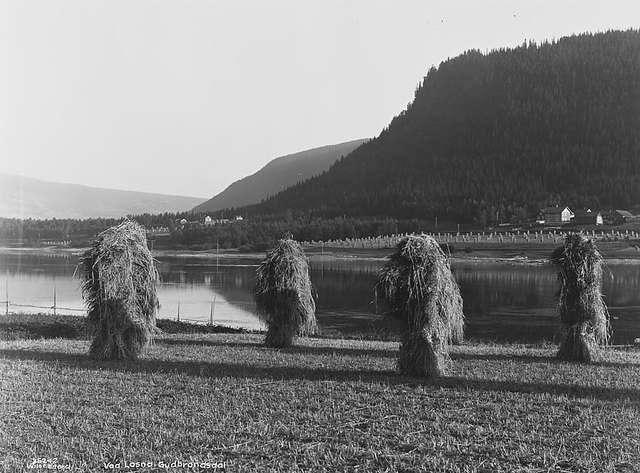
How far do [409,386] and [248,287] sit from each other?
6695cm

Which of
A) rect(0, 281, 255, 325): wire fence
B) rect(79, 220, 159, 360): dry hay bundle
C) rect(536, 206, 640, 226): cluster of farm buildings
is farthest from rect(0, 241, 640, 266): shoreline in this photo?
rect(79, 220, 159, 360): dry hay bundle

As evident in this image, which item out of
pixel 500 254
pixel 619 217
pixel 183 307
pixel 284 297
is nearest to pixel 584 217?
pixel 619 217

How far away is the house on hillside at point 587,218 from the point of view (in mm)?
182125

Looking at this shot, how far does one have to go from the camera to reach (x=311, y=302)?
99.5 ft

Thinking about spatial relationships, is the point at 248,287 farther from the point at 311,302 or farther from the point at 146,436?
the point at 146,436

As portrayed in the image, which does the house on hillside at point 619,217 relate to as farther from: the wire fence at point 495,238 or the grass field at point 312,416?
the grass field at point 312,416

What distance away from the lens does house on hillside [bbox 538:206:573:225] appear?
18962cm

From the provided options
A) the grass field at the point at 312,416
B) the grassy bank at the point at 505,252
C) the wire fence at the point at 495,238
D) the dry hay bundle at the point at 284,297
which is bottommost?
the grass field at the point at 312,416

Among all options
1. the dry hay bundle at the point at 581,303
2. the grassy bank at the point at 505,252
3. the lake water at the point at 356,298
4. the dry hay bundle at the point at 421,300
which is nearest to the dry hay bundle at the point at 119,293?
the dry hay bundle at the point at 421,300

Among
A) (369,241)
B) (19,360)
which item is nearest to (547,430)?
(19,360)

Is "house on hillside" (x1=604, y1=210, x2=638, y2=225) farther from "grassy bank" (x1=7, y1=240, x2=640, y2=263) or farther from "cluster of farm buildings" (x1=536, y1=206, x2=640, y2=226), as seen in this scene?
"grassy bank" (x1=7, y1=240, x2=640, y2=263)

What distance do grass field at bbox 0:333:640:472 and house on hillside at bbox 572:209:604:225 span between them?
171 m

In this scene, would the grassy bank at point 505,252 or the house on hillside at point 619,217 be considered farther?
the house on hillside at point 619,217

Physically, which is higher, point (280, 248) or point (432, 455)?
point (280, 248)
